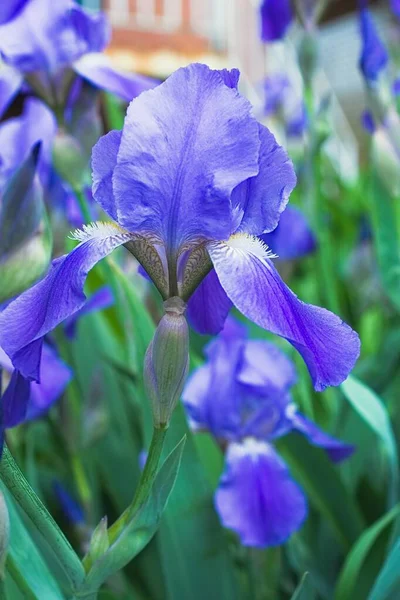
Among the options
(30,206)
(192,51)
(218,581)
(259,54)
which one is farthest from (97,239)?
(259,54)

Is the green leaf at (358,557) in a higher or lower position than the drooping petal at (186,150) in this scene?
lower

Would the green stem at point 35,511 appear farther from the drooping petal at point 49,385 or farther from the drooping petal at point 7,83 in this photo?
the drooping petal at point 7,83

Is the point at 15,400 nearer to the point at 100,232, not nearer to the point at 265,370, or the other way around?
the point at 100,232

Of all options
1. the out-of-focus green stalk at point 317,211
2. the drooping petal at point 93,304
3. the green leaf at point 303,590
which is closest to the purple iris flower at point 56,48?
the drooping petal at point 93,304

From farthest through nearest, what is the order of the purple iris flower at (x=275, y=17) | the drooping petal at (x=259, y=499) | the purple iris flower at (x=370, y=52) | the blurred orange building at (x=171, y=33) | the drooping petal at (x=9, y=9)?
the blurred orange building at (x=171, y=33) → the purple iris flower at (x=275, y=17) → the purple iris flower at (x=370, y=52) → the drooping petal at (x=9, y=9) → the drooping petal at (x=259, y=499)

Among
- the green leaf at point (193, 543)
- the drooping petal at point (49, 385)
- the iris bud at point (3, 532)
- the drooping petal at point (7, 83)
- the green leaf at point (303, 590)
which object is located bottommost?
the green leaf at point (193, 543)

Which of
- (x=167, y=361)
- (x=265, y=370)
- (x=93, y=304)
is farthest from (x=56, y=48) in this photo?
(x=167, y=361)
